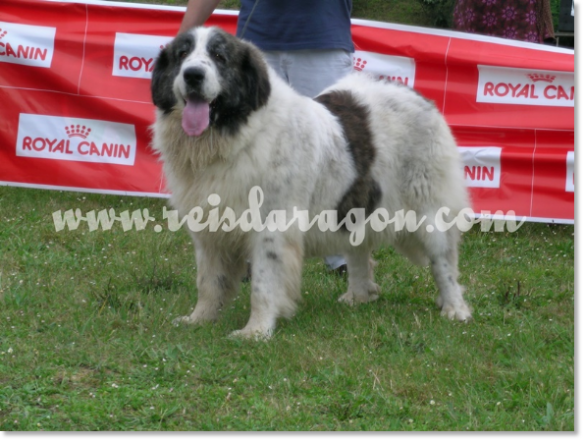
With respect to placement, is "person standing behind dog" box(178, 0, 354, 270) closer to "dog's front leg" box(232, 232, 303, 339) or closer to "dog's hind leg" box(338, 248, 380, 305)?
"dog's hind leg" box(338, 248, 380, 305)

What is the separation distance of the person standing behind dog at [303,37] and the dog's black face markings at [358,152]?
0.48m

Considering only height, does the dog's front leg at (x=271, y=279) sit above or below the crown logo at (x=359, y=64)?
below

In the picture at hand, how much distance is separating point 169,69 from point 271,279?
1.22m

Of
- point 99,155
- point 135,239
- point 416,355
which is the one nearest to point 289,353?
point 416,355

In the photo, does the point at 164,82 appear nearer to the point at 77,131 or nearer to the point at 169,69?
the point at 169,69

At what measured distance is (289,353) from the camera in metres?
4.28

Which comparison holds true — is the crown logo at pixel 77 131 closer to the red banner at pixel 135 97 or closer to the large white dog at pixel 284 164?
the red banner at pixel 135 97

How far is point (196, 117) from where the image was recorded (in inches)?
169

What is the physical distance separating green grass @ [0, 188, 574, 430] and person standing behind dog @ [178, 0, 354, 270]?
1410 millimetres

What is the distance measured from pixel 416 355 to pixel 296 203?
1.00m

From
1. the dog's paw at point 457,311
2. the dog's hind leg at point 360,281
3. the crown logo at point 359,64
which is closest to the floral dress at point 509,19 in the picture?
the crown logo at point 359,64

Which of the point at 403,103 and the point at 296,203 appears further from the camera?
the point at 403,103

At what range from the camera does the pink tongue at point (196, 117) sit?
169 inches

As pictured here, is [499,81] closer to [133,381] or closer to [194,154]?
[194,154]
